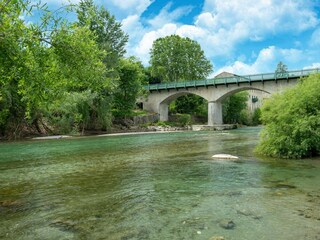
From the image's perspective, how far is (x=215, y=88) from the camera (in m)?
58.5

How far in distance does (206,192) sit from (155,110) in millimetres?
59877

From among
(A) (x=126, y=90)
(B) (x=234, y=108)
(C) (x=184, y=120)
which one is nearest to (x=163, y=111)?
(C) (x=184, y=120)

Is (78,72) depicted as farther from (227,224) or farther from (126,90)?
(126,90)

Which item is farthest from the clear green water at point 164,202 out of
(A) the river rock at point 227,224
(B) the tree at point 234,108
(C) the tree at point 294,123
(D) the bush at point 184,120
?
(B) the tree at point 234,108

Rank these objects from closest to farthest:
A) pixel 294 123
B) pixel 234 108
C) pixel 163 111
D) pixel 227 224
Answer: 1. pixel 227 224
2. pixel 294 123
3. pixel 163 111
4. pixel 234 108

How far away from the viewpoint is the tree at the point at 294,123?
47.1 feet

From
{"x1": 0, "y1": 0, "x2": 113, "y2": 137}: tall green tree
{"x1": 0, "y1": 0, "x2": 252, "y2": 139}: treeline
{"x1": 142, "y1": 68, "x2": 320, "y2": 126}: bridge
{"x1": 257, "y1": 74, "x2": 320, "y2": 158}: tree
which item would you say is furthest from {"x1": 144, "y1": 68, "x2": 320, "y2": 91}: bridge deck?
{"x1": 0, "y1": 0, "x2": 113, "y2": 137}: tall green tree

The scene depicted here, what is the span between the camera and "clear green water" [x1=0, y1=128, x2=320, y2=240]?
5855mm

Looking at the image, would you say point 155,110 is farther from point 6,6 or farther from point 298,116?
point 6,6

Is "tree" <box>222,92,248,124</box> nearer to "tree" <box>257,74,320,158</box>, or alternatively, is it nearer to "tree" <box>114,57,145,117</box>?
"tree" <box>114,57,145,117</box>

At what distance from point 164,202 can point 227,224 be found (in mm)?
2055

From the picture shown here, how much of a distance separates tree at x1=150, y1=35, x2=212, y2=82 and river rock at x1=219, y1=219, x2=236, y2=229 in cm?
7395

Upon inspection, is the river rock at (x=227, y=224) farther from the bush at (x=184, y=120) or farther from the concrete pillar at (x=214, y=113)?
the bush at (x=184, y=120)

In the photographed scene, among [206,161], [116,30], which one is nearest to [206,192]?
[206,161]
